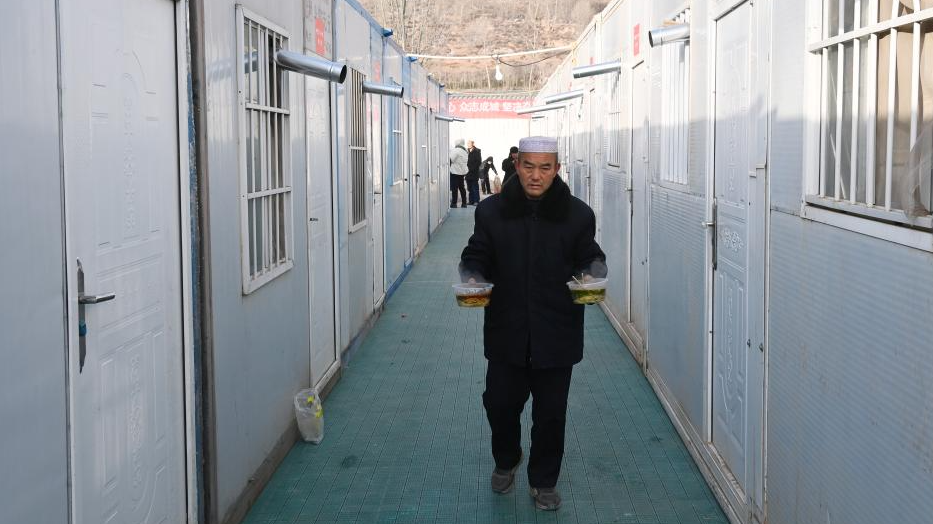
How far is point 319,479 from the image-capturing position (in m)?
5.28

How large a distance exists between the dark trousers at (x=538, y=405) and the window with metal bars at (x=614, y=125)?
509cm

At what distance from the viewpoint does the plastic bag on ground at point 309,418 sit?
5.90 metres

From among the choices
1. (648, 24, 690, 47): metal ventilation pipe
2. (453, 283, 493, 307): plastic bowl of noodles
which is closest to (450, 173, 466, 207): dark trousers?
(648, 24, 690, 47): metal ventilation pipe

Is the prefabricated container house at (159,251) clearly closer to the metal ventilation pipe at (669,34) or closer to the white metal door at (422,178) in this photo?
the metal ventilation pipe at (669,34)

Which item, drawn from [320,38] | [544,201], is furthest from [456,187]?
[544,201]

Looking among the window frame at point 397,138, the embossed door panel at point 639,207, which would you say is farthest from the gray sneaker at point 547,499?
the window frame at point 397,138

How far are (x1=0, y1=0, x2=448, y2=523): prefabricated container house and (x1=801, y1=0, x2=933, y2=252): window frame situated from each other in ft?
6.90

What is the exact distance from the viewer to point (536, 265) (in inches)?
184

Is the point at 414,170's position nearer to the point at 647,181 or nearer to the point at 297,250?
the point at 647,181

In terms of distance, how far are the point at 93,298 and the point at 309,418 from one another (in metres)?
2.96

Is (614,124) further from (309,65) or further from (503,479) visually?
(503,479)

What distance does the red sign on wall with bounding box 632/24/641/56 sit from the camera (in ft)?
27.0

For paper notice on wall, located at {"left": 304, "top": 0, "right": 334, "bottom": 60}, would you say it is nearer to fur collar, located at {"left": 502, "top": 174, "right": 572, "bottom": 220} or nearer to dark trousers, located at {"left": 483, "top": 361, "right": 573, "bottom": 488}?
fur collar, located at {"left": 502, "top": 174, "right": 572, "bottom": 220}

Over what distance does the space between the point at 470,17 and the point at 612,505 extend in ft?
280
